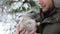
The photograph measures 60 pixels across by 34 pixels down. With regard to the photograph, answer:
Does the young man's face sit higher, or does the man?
the young man's face

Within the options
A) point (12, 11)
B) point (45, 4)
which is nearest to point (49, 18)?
point (45, 4)

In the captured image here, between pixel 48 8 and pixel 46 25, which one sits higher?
pixel 48 8

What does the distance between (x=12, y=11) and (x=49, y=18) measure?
29 cm

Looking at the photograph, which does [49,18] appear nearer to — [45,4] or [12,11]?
[45,4]

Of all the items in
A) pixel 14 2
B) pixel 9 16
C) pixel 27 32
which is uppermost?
pixel 14 2

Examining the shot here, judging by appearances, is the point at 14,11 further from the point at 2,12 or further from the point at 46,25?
the point at 46,25

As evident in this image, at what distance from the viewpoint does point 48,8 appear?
47.0 inches

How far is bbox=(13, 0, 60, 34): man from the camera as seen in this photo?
3.66 feet

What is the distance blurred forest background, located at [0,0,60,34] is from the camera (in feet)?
4.08

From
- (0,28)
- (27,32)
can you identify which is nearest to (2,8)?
(0,28)

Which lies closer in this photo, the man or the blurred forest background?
the man

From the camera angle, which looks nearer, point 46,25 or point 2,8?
point 46,25

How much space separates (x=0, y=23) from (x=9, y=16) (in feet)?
0.27

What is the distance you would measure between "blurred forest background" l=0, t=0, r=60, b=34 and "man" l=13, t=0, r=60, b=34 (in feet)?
0.24
